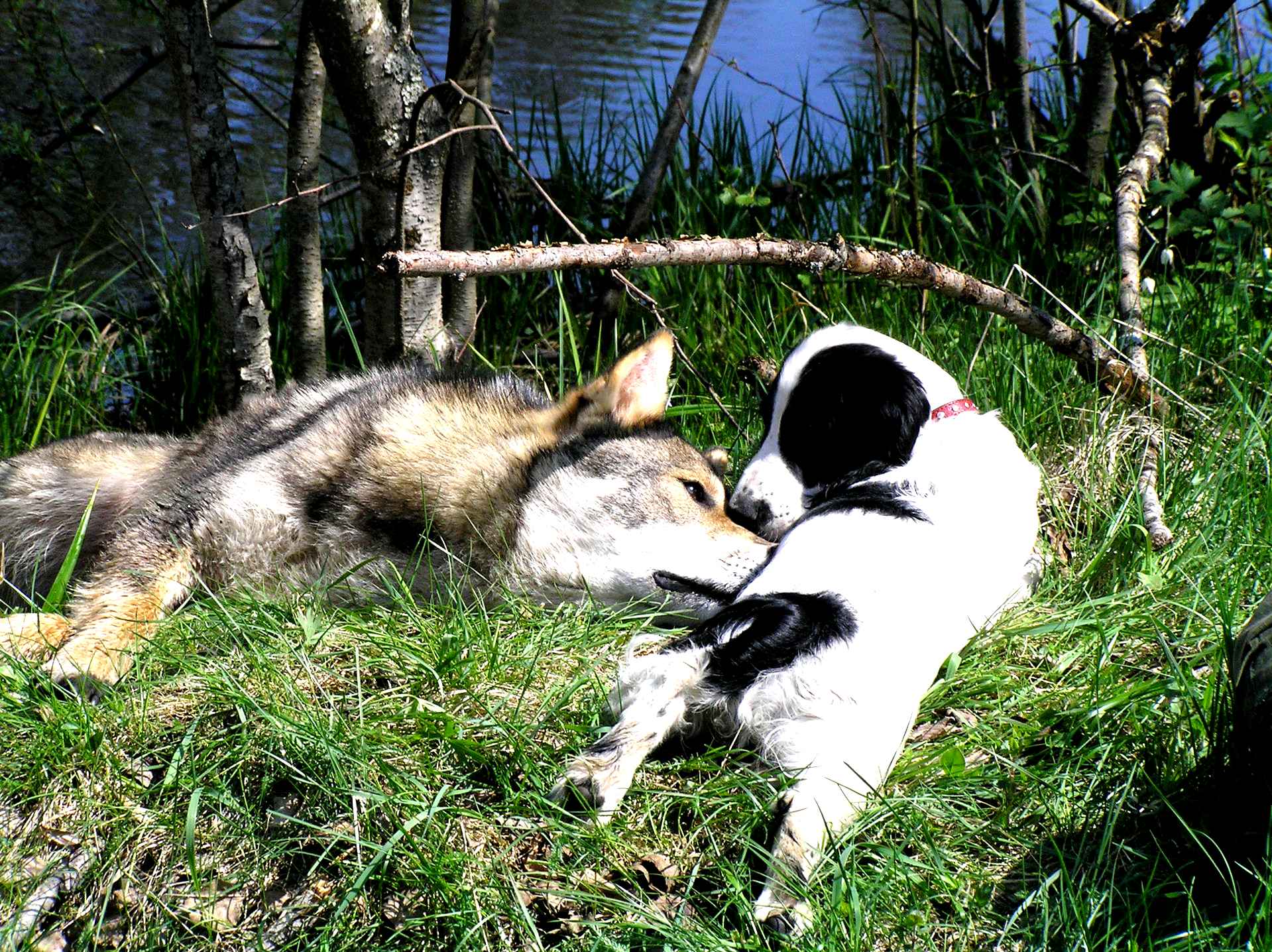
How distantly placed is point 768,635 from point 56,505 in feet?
8.85

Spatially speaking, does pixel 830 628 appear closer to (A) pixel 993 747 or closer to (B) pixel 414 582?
(A) pixel 993 747

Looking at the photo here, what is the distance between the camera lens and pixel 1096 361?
4508mm

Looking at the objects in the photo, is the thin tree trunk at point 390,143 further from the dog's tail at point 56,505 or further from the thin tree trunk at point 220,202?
the dog's tail at point 56,505

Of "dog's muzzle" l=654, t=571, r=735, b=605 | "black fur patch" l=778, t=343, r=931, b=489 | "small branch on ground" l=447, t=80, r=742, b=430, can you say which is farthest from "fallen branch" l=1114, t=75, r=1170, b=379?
"dog's muzzle" l=654, t=571, r=735, b=605

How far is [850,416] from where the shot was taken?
139 inches

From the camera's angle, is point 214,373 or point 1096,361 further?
point 214,373

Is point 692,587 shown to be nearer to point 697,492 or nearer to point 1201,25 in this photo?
point 697,492

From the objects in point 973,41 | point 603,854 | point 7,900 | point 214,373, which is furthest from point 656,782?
point 973,41

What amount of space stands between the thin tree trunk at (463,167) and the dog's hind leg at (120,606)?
6.34ft

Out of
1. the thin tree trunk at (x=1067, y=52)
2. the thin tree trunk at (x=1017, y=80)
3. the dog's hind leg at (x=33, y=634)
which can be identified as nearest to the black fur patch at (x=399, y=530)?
the dog's hind leg at (x=33, y=634)

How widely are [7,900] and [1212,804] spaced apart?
258cm

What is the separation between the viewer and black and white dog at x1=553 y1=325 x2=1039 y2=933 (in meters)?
2.55

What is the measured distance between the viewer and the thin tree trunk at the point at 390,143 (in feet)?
13.8

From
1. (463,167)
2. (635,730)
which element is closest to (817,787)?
(635,730)
